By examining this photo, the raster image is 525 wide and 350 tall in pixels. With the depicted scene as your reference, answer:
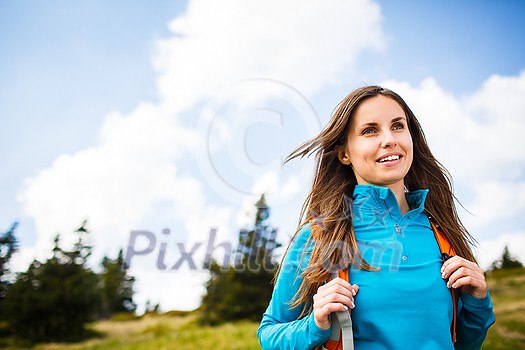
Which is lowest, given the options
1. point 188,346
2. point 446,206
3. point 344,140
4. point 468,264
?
point 188,346

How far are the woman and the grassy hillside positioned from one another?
890 centimetres

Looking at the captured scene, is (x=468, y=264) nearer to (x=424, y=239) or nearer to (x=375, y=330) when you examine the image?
(x=424, y=239)

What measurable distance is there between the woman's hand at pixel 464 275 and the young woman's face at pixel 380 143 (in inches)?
17.8

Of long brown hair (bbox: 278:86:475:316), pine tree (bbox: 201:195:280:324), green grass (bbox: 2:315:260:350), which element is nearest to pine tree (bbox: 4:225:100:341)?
green grass (bbox: 2:315:260:350)

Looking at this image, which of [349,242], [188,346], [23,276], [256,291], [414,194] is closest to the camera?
[349,242]

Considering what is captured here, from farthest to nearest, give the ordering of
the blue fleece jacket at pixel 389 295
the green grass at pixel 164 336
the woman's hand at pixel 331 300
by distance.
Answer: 1. the green grass at pixel 164 336
2. the blue fleece jacket at pixel 389 295
3. the woman's hand at pixel 331 300

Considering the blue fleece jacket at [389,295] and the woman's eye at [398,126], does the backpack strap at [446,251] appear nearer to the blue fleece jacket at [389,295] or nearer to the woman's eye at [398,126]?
the blue fleece jacket at [389,295]

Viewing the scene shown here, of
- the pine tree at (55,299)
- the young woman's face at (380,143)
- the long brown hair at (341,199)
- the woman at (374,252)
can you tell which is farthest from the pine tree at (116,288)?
the young woman's face at (380,143)

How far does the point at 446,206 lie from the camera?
99.9 inches

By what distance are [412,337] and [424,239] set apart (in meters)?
0.48

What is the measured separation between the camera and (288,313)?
7.04ft

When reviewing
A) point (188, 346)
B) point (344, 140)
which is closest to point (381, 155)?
point (344, 140)

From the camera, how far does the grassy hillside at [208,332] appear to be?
10836mm

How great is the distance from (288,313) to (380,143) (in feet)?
2.87
